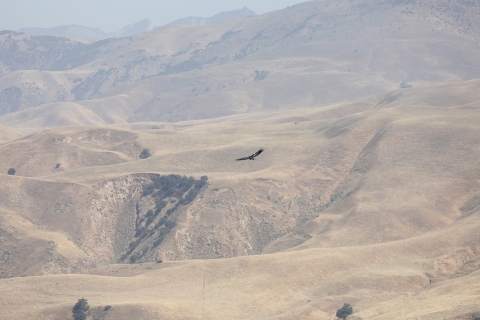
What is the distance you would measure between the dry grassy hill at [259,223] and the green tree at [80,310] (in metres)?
0.84

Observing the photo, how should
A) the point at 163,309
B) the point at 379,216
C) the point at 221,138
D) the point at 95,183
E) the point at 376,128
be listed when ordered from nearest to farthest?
1. the point at 163,309
2. the point at 379,216
3. the point at 95,183
4. the point at 376,128
5. the point at 221,138

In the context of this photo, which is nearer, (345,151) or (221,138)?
(345,151)

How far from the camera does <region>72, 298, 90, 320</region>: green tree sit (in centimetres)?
7488

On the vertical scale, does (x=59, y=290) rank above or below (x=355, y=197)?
above

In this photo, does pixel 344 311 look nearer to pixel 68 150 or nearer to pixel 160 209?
pixel 160 209

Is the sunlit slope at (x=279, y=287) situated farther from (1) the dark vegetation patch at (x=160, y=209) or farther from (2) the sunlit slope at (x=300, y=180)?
(1) the dark vegetation patch at (x=160, y=209)

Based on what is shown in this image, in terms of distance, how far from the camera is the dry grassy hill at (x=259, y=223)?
78688mm

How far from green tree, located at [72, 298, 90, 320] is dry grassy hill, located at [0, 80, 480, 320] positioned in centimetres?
84

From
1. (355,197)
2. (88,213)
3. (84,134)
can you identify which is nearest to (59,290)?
(88,213)

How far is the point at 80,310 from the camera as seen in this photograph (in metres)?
75.9

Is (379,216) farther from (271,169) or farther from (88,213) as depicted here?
(88,213)

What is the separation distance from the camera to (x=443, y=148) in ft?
413

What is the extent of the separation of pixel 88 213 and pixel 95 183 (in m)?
8.15

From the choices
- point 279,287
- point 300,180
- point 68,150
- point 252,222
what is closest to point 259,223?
point 252,222
